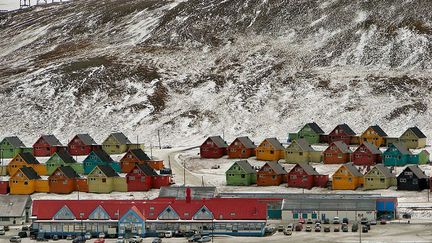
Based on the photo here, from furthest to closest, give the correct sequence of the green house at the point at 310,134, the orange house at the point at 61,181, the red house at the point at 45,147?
1. the green house at the point at 310,134
2. the red house at the point at 45,147
3. the orange house at the point at 61,181

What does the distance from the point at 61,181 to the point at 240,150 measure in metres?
30.0

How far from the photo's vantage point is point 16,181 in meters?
145

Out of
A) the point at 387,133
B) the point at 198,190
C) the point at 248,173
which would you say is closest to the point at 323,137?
the point at 387,133

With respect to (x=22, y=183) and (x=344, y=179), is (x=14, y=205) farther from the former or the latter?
(x=344, y=179)

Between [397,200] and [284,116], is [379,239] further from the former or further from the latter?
[284,116]

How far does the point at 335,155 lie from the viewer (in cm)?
15750

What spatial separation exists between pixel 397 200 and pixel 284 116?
223 feet

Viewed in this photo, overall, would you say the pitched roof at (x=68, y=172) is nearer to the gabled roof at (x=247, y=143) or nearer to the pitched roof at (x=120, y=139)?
the pitched roof at (x=120, y=139)

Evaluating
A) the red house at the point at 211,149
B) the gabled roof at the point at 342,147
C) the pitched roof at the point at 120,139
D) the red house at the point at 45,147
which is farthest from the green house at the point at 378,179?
the red house at the point at 45,147

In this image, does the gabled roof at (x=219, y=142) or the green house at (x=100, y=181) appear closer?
the green house at (x=100, y=181)

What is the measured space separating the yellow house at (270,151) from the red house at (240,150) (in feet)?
7.35

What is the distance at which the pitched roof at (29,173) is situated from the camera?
145 metres

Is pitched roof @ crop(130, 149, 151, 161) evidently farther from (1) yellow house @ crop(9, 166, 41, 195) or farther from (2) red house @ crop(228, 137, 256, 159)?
(1) yellow house @ crop(9, 166, 41, 195)

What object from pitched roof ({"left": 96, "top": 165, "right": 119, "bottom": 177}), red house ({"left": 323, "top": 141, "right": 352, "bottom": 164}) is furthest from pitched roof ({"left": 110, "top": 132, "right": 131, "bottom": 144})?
red house ({"left": 323, "top": 141, "right": 352, "bottom": 164})
